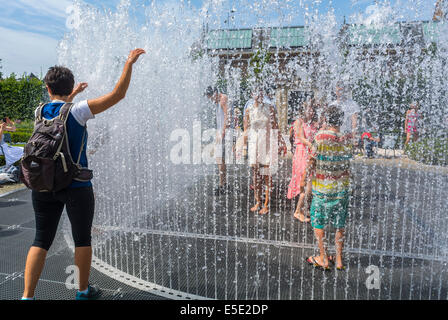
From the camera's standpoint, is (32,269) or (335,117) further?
(335,117)

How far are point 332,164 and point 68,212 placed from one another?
2317 mm

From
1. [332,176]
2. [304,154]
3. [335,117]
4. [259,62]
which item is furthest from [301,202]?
[259,62]

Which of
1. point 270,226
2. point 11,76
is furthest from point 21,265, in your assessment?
point 11,76

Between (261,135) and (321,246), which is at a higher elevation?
(261,135)

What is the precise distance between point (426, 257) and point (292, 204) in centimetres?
245

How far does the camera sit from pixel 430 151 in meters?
9.20

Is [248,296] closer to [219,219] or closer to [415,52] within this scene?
[219,219]

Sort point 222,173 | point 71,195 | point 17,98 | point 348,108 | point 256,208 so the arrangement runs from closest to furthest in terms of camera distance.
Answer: point 71,195, point 348,108, point 256,208, point 222,173, point 17,98

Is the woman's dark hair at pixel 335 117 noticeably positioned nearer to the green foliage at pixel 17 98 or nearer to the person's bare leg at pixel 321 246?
the person's bare leg at pixel 321 246

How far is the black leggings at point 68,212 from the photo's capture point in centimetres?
237

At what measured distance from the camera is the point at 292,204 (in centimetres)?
577

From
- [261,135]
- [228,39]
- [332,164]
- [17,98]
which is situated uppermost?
[17,98]

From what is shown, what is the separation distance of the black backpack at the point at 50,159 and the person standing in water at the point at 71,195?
0.19 feet

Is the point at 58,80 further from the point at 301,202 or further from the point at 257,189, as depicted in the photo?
the point at 301,202
